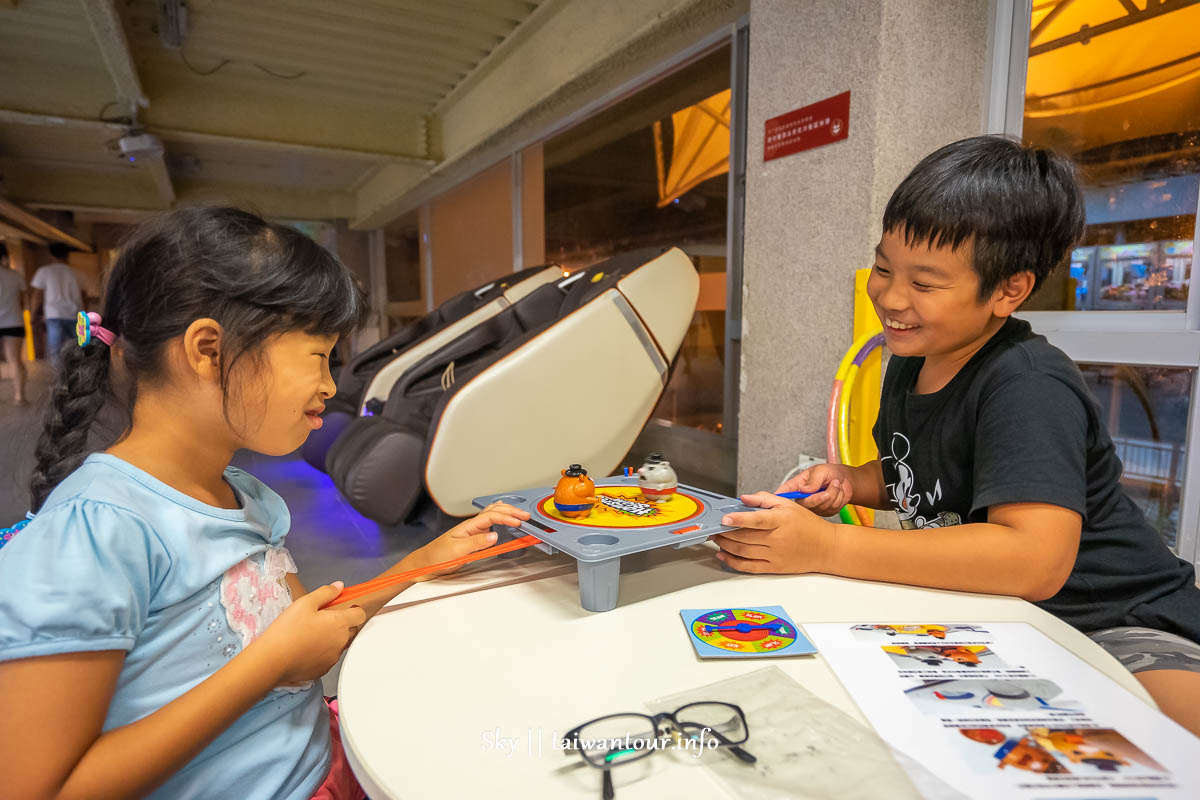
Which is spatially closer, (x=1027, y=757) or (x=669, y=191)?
(x=1027, y=757)

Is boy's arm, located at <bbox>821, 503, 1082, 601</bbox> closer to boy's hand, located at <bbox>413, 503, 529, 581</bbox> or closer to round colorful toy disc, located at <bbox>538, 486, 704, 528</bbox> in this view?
round colorful toy disc, located at <bbox>538, 486, 704, 528</bbox>

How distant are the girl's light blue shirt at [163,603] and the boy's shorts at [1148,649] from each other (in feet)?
2.65

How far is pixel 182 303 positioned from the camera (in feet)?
2.07

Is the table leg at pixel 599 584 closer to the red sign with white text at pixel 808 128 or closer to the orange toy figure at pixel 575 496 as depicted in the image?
the orange toy figure at pixel 575 496

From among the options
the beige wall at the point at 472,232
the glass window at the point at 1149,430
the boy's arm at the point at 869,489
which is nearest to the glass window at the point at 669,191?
the beige wall at the point at 472,232

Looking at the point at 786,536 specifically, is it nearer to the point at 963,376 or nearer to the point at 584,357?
the point at 963,376

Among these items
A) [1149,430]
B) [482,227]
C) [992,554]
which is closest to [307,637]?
[992,554]

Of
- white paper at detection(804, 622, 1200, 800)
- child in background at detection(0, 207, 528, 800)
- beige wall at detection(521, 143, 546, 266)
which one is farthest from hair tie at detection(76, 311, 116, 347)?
beige wall at detection(521, 143, 546, 266)

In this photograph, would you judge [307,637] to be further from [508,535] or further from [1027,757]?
[1027,757]

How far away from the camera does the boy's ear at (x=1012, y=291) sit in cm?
79

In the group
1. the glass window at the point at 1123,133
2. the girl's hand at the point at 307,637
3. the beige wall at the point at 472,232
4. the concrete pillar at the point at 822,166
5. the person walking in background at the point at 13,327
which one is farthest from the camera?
the person walking in background at the point at 13,327

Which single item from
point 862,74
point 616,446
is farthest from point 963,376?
point 616,446

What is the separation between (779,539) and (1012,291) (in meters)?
0.44

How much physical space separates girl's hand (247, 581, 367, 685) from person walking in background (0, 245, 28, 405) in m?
6.32
